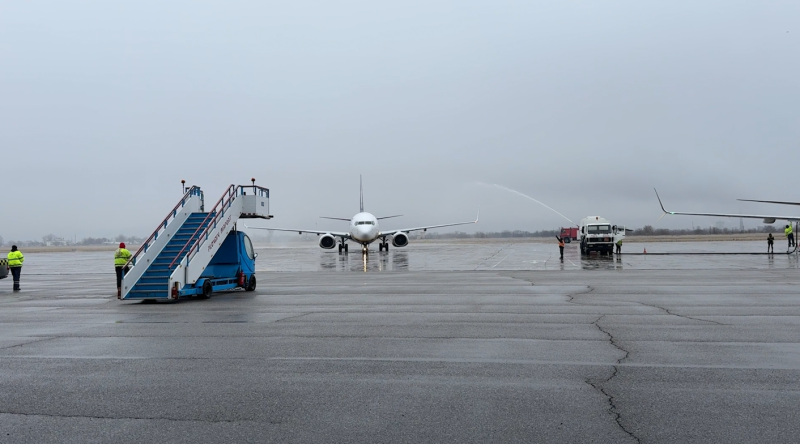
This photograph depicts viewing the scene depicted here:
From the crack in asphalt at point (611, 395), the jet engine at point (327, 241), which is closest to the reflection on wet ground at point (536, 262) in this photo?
the jet engine at point (327, 241)

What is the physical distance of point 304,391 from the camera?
6707mm

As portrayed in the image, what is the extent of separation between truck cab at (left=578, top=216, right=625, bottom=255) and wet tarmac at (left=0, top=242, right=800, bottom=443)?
25681 mm

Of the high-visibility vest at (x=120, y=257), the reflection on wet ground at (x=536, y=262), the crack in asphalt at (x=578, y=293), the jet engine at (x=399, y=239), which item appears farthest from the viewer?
the jet engine at (x=399, y=239)

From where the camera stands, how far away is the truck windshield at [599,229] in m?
41.4

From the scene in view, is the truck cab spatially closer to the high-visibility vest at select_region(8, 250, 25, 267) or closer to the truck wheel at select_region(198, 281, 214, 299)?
the truck wheel at select_region(198, 281, 214, 299)

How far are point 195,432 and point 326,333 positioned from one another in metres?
5.37

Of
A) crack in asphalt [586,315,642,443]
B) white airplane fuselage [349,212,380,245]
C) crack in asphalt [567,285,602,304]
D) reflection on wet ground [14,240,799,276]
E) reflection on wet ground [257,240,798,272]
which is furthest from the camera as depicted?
white airplane fuselage [349,212,380,245]

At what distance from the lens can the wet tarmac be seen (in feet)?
17.9

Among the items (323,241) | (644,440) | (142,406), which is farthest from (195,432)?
(323,241)

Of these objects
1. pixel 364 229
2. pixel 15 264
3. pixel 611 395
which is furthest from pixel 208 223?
pixel 364 229

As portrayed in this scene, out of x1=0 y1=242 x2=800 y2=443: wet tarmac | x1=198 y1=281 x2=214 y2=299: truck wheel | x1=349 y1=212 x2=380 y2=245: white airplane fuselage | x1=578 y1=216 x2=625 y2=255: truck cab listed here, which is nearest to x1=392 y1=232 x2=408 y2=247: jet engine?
x1=349 y1=212 x2=380 y2=245: white airplane fuselage

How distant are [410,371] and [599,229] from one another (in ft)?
119

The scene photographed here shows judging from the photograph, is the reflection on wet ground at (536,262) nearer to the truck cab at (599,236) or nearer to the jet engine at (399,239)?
the truck cab at (599,236)

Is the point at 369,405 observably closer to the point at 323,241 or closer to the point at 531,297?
the point at 531,297
